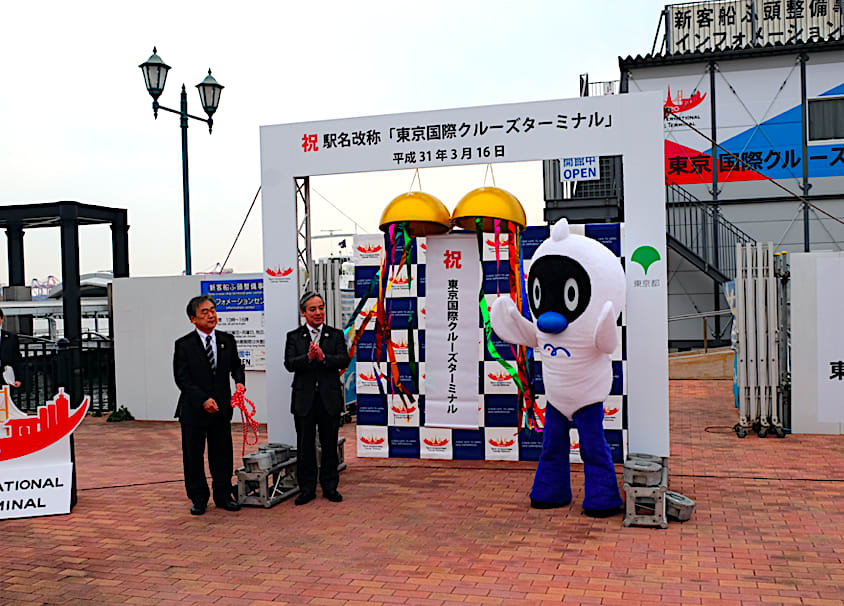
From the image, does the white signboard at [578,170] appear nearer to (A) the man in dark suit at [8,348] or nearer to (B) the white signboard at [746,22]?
(B) the white signboard at [746,22]

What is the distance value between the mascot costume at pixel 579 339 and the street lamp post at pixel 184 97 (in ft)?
25.0

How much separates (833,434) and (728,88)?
9.52 meters

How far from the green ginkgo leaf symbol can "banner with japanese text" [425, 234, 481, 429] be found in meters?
1.53

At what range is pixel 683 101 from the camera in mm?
16562

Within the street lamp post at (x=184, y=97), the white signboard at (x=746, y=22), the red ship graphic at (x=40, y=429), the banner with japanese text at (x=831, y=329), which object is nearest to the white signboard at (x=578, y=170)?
the white signboard at (x=746, y=22)

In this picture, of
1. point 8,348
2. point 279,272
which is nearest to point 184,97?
point 8,348

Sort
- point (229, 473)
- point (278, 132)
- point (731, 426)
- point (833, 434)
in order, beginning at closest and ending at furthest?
1. point (229, 473)
2. point (278, 132)
3. point (833, 434)
4. point (731, 426)

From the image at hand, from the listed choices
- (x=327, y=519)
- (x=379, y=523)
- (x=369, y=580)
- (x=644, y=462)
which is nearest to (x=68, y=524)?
(x=327, y=519)

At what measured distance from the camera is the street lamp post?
38.9 ft

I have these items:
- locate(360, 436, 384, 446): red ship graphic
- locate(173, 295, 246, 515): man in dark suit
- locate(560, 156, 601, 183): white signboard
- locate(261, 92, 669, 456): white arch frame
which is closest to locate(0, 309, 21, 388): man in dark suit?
locate(261, 92, 669, 456): white arch frame

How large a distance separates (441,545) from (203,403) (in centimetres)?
215

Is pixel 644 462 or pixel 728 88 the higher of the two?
pixel 728 88

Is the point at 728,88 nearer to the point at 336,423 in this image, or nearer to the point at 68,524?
the point at 336,423

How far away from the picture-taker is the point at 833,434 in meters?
9.01
